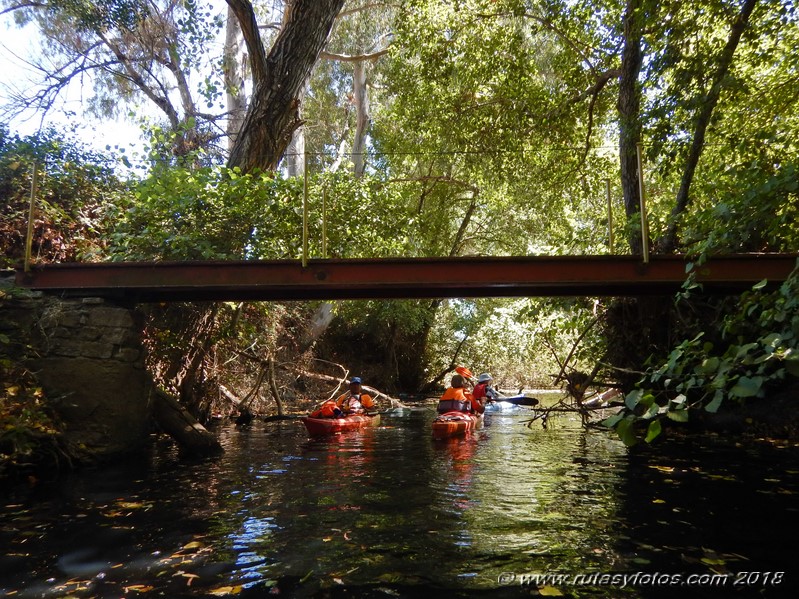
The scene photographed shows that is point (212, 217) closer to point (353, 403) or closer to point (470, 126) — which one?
point (353, 403)

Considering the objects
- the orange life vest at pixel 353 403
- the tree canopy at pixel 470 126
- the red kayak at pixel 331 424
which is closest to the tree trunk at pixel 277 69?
the tree canopy at pixel 470 126

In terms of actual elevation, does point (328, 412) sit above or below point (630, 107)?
below

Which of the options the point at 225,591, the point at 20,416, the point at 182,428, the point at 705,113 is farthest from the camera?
the point at 182,428

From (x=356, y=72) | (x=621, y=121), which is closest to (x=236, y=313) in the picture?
(x=621, y=121)

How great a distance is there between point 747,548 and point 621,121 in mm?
7698

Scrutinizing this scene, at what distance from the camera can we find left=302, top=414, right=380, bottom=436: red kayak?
11.6 m

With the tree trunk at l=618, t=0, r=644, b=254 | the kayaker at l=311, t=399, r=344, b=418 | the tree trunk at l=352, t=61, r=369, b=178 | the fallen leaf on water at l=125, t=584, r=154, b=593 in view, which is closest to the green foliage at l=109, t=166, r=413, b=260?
the kayaker at l=311, t=399, r=344, b=418

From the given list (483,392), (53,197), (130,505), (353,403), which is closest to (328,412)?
(353,403)

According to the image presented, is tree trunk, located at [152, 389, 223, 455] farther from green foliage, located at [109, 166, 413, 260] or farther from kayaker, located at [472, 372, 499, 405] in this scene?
kayaker, located at [472, 372, 499, 405]

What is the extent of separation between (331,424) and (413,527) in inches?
248

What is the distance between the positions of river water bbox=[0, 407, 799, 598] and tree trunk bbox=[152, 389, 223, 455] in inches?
15.1

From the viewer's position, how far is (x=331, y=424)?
11688mm

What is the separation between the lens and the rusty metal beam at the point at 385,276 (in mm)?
8492

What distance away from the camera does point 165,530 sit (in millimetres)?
5535
